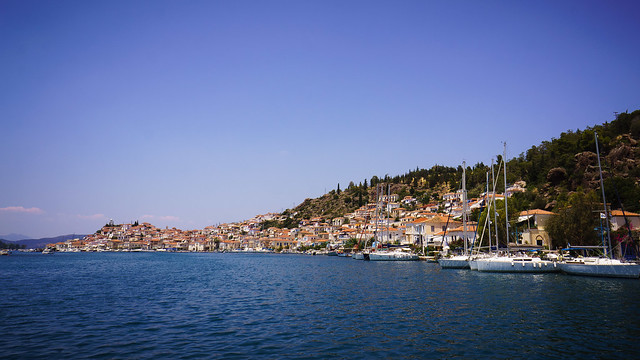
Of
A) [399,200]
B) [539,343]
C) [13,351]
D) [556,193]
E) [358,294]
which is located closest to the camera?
[13,351]

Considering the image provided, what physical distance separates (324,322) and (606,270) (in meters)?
33.3

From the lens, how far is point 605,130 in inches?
3733

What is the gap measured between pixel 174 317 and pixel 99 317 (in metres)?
3.89

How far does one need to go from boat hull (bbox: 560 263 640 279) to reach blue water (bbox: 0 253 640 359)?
4.57 m

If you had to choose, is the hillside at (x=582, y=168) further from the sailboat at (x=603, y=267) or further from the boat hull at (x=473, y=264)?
the boat hull at (x=473, y=264)

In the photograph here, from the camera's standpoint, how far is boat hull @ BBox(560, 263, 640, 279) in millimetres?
36438

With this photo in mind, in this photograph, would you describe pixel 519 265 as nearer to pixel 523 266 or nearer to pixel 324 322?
pixel 523 266

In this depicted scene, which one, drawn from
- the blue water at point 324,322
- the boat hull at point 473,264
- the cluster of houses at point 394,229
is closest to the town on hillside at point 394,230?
the cluster of houses at point 394,229

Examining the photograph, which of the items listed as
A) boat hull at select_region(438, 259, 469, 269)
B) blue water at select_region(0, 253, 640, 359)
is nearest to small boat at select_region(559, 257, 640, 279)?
blue water at select_region(0, 253, 640, 359)

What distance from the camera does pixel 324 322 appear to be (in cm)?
1939

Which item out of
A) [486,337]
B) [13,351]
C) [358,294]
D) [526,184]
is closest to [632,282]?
[358,294]

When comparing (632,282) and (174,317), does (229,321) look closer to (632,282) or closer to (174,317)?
(174,317)

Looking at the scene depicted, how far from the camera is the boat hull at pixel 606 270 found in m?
36.4

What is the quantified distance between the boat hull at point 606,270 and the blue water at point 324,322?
4573 mm
